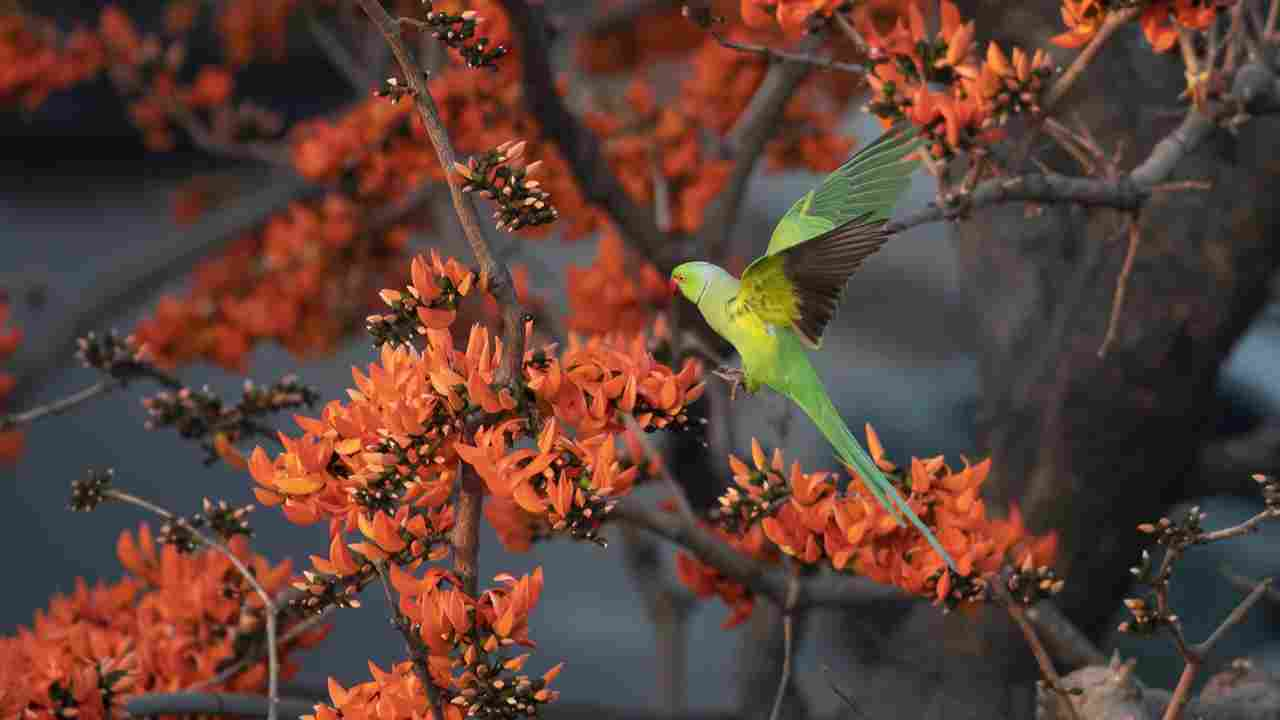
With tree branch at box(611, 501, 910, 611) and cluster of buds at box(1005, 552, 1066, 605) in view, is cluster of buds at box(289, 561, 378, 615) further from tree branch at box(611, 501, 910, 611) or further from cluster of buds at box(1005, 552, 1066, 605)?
cluster of buds at box(1005, 552, 1066, 605)

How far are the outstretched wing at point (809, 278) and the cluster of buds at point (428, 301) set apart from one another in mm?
251

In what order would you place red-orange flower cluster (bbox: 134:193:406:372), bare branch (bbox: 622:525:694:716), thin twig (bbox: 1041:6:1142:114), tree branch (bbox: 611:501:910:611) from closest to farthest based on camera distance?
1. thin twig (bbox: 1041:6:1142:114)
2. tree branch (bbox: 611:501:910:611)
3. red-orange flower cluster (bbox: 134:193:406:372)
4. bare branch (bbox: 622:525:694:716)

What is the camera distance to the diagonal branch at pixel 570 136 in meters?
2.07

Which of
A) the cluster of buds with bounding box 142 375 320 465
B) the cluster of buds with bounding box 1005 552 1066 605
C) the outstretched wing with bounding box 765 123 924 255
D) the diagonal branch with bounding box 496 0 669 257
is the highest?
the diagonal branch with bounding box 496 0 669 257

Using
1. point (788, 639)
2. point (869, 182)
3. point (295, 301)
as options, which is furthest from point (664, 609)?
point (869, 182)

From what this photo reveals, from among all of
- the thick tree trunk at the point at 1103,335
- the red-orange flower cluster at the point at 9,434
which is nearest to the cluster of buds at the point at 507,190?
the thick tree trunk at the point at 1103,335

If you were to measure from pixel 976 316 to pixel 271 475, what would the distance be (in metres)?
2.00

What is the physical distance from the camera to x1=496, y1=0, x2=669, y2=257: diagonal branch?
6.80ft

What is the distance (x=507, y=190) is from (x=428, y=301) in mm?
116

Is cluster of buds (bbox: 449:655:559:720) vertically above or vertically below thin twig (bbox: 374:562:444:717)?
below

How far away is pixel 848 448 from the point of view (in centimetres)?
125

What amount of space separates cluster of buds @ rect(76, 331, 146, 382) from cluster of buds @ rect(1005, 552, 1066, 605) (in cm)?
114

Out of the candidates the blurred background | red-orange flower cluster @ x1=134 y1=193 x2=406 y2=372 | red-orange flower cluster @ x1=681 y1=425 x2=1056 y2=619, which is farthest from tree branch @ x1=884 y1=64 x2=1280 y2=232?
the blurred background

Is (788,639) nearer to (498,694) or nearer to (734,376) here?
(734,376)
